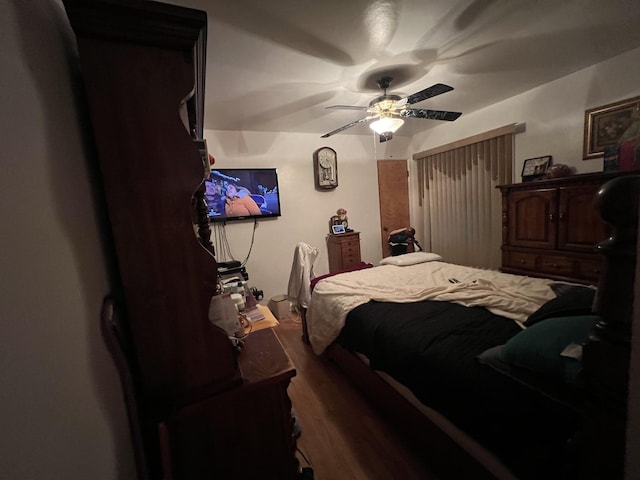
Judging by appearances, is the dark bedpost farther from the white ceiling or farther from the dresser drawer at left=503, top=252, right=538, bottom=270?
the dresser drawer at left=503, top=252, right=538, bottom=270

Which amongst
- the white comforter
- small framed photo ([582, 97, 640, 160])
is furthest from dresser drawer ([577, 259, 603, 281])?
small framed photo ([582, 97, 640, 160])

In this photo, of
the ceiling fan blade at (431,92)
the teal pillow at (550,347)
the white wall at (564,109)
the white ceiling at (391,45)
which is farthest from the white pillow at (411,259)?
the teal pillow at (550,347)

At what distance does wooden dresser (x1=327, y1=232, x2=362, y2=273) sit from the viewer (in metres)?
3.80

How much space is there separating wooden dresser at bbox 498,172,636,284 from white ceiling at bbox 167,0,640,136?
1063 mm

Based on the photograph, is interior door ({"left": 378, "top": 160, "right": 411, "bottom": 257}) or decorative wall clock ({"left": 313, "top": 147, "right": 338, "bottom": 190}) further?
interior door ({"left": 378, "top": 160, "right": 411, "bottom": 257})

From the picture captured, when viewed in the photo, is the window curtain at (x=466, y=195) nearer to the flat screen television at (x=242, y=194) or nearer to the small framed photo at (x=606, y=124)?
the small framed photo at (x=606, y=124)

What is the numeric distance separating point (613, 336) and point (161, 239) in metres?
1.04

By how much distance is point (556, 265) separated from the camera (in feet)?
7.97

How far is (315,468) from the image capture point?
1.42m

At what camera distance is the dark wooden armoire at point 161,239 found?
2.16 feet

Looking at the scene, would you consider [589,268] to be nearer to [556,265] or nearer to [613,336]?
[556,265]

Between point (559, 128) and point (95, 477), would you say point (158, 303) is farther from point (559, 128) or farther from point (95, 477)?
point (559, 128)

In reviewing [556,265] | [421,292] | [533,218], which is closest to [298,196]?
[421,292]

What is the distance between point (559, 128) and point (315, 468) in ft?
12.2
